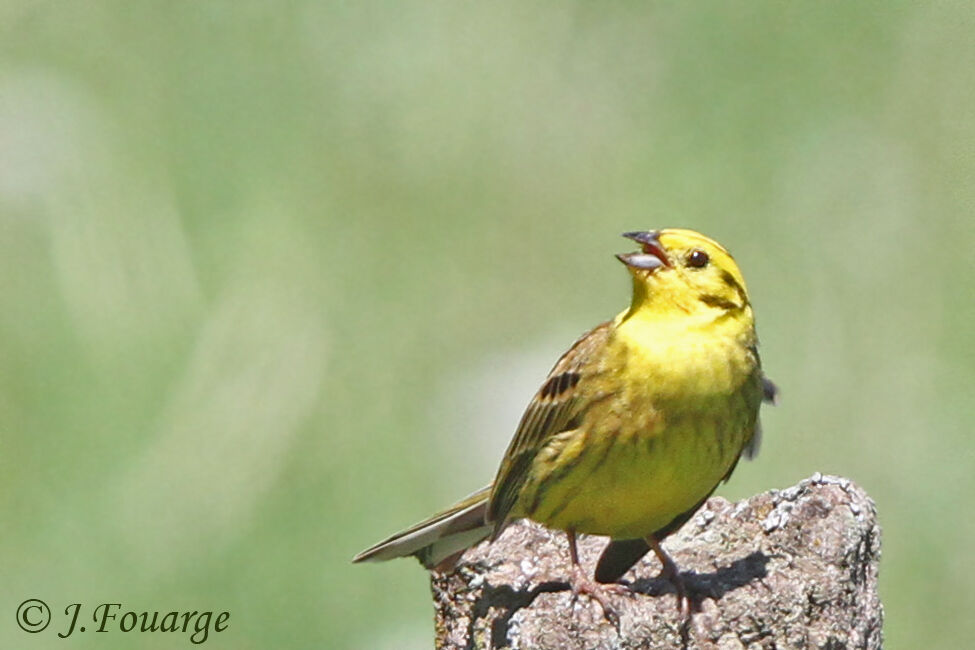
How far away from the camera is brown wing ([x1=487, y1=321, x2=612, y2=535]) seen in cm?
574

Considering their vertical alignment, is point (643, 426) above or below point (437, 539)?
above

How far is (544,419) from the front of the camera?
19.1ft

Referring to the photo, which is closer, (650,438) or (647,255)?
(650,438)

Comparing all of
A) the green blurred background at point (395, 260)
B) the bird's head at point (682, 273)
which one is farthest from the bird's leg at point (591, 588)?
the green blurred background at point (395, 260)

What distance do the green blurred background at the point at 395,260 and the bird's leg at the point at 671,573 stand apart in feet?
6.71

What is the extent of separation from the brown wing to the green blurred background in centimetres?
184

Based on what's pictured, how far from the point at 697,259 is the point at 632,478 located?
0.63 m

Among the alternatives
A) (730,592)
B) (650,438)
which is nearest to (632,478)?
(650,438)

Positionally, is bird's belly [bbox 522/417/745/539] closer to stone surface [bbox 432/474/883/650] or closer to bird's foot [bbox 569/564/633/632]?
stone surface [bbox 432/474/883/650]

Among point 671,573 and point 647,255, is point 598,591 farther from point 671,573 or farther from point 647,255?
point 647,255

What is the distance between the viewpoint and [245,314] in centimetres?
898

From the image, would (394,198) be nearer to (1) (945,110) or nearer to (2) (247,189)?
(2) (247,189)

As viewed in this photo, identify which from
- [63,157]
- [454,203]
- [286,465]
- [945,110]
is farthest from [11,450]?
[945,110]

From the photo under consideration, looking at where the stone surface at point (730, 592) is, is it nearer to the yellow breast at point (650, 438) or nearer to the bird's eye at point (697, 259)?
the yellow breast at point (650, 438)
